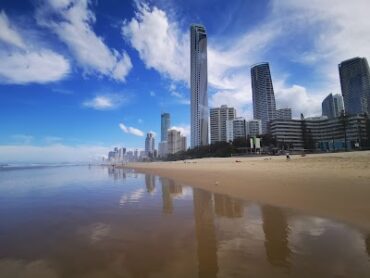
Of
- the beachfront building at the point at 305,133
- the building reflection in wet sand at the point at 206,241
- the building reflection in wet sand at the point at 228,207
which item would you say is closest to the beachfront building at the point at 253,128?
the beachfront building at the point at 305,133

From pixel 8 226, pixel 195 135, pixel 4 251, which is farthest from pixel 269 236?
pixel 195 135

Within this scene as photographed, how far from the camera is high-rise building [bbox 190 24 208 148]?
18462cm

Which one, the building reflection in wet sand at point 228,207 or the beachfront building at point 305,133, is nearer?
the building reflection in wet sand at point 228,207

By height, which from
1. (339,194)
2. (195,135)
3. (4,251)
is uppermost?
(195,135)

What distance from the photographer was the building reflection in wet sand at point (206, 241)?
5058 millimetres

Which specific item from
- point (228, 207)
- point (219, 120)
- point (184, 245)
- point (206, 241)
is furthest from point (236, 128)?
point (184, 245)

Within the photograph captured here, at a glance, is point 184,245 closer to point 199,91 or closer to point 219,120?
point 219,120

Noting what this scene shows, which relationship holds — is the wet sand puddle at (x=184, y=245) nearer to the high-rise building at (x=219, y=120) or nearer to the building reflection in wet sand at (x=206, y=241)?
the building reflection in wet sand at (x=206, y=241)

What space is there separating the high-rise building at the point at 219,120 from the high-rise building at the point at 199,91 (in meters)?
5.89

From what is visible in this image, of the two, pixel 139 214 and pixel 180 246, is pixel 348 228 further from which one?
pixel 139 214

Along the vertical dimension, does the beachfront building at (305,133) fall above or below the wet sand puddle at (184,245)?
above

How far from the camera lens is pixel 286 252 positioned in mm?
5668

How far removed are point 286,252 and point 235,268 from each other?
1529 mm

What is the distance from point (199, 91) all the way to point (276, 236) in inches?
7359
